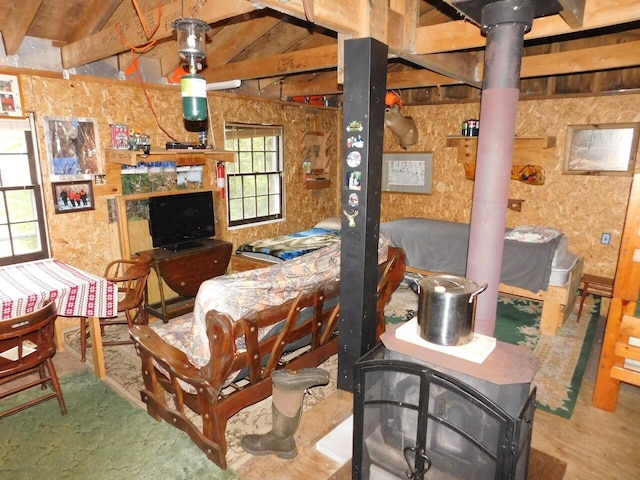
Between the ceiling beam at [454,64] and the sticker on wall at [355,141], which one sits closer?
the sticker on wall at [355,141]

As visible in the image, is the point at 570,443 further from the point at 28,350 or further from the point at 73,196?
the point at 73,196

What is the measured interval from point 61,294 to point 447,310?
8.60 ft

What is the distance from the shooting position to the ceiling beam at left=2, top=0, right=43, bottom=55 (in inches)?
128

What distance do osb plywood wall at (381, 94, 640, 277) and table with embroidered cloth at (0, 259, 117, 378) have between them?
16.2 feet

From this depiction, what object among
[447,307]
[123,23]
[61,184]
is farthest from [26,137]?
[447,307]

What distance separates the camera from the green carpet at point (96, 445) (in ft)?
7.61

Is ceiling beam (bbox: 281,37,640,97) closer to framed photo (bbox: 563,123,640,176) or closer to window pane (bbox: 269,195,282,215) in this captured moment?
framed photo (bbox: 563,123,640,176)

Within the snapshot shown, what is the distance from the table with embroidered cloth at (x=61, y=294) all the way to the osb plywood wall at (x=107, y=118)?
2.74ft

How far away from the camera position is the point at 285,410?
2.32m

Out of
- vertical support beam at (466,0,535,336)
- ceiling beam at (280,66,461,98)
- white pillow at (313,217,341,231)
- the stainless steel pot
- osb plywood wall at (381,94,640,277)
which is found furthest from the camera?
white pillow at (313,217,341,231)

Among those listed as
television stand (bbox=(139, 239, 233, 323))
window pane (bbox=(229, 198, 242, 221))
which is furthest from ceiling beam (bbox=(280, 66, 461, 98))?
television stand (bbox=(139, 239, 233, 323))

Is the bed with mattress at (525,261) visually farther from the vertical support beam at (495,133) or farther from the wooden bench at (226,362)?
the wooden bench at (226,362)

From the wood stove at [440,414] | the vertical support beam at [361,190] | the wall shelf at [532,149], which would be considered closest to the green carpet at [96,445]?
the wood stove at [440,414]

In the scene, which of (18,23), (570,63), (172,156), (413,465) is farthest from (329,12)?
(172,156)
